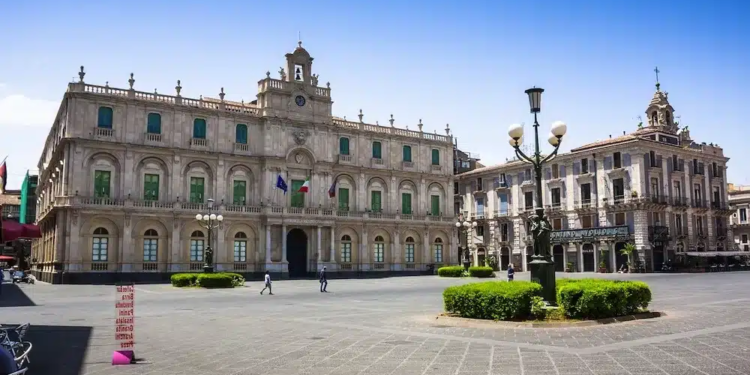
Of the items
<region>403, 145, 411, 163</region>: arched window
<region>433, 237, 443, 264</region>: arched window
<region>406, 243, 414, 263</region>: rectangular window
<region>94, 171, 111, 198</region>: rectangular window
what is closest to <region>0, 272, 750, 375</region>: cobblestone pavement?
<region>94, 171, 111, 198</region>: rectangular window

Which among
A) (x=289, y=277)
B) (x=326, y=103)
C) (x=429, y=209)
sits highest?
(x=326, y=103)

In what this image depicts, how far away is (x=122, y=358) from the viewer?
34.2ft

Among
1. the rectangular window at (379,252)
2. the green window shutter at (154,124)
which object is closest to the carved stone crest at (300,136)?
the green window shutter at (154,124)

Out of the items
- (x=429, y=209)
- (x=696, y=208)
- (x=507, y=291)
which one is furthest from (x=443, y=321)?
(x=696, y=208)

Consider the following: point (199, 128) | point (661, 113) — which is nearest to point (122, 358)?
point (199, 128)

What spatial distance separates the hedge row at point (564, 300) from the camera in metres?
15.0

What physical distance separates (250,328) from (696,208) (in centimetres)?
6012

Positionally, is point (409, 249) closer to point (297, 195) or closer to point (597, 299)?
point (297, 195)

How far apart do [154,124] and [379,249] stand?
22.1m

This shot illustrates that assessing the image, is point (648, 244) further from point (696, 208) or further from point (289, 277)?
point (289, 277)

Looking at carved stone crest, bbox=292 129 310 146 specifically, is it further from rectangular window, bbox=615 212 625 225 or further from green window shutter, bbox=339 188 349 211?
rectangular window, bbox=615 212 625 225

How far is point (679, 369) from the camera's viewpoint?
30.5ft

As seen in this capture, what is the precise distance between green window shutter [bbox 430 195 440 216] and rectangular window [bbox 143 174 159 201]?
25.8 m

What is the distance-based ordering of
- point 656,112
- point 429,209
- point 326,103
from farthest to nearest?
point 656,112 → point 429,209 → point 326,103
